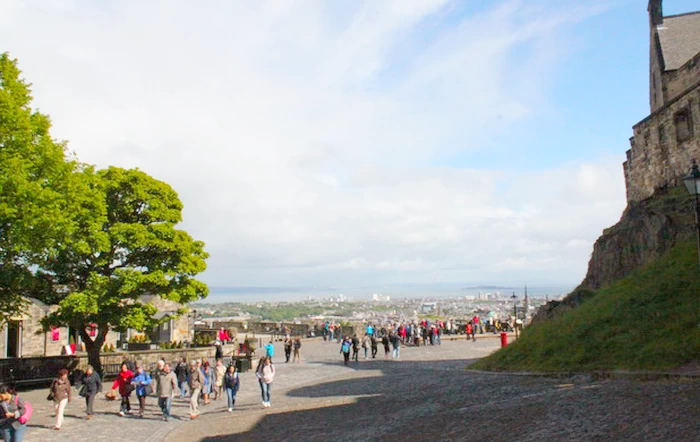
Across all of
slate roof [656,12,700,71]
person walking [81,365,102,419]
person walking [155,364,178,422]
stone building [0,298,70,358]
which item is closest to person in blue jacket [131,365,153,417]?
person walking [155,364,178,422]

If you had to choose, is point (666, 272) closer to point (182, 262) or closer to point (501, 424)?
point (501, 424)

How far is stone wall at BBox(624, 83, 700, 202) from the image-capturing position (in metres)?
23.9

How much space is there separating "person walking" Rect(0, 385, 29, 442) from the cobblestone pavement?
2.81 metres

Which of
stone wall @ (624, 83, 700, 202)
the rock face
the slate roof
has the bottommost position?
the rock face

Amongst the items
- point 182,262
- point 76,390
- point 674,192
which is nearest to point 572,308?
point 674,192

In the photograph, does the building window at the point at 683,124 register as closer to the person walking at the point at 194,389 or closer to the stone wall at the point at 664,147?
the stone wall at the point at 664,147

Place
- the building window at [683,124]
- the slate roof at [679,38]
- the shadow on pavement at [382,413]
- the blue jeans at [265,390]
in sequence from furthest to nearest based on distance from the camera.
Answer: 1. the slate roof at [679,38]
2. the building window at [683,124]
3. the blue jeans at [265,390]
4. the shadow on pavement at [382,413]

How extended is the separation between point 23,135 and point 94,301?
24.4ft

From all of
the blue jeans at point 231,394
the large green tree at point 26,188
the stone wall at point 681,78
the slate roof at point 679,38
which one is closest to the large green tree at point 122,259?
the large green tree at point 26,188

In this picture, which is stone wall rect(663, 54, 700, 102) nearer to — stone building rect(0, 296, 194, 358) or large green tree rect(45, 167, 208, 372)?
large green tree rect(45, 167, 208, 372)

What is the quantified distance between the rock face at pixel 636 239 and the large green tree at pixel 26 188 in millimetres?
19260

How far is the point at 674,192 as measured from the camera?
25.1 metres

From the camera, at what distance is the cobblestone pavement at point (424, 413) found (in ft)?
35.6

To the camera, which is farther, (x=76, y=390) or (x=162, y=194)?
(x=162, y=194)
